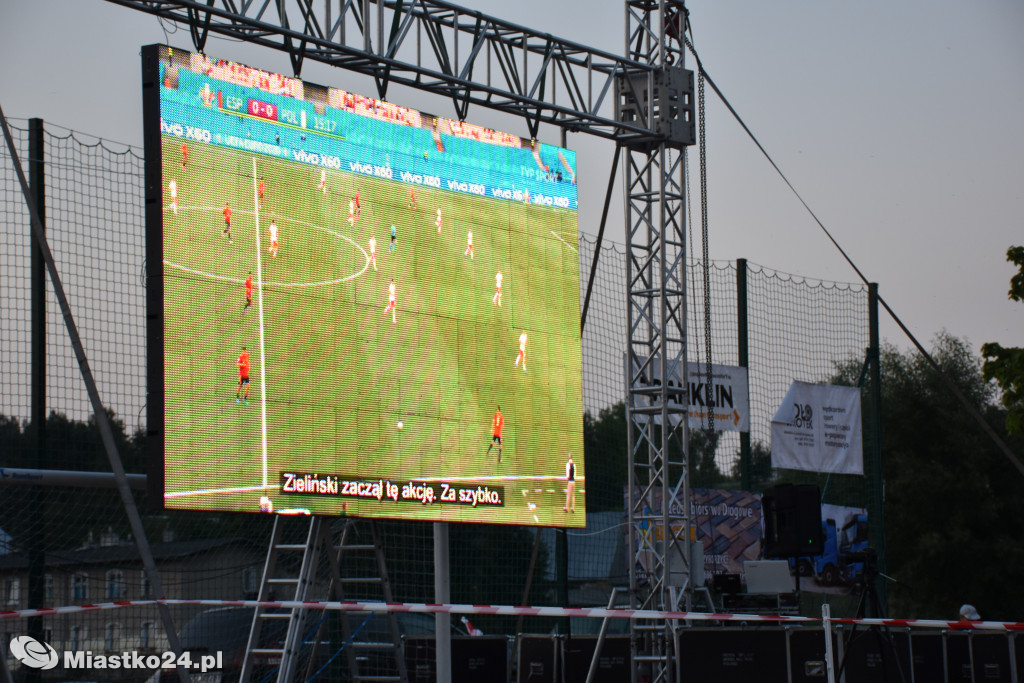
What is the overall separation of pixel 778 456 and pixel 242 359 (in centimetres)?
867

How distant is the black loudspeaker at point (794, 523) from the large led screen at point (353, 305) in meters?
3.12

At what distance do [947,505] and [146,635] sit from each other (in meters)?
18.7

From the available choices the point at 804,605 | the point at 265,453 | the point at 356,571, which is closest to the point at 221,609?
the point at 356,571

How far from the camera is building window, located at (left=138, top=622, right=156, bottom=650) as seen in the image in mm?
10094

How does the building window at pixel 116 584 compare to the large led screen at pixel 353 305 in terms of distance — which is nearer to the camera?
the large led screen at pixel 353 305

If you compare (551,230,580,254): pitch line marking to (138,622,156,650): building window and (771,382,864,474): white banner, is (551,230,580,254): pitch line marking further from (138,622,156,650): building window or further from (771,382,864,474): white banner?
(771,382,864,474): white banner

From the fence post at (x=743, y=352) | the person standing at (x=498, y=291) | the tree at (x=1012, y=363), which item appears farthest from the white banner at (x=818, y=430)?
the person standing at (x=498, y=291)

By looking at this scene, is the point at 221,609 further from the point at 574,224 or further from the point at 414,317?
the point at 574,224

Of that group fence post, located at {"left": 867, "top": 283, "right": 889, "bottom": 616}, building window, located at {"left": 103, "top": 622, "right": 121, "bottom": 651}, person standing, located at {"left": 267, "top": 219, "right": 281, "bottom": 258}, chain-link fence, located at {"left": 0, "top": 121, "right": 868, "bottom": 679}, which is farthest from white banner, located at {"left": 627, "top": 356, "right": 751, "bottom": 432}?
building window, located at {"left": 103, "top": 622, "right": 121, "bottom": 651}

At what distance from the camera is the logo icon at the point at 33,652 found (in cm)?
928

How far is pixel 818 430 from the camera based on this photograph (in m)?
15.9

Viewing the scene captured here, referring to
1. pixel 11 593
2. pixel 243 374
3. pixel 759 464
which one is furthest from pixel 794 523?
pixel 11 593

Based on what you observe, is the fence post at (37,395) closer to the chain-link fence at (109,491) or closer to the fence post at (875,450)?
the chain-link fence at (109,491)

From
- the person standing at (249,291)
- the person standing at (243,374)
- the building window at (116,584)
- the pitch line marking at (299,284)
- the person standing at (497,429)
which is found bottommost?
the building window at (116,584)
